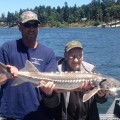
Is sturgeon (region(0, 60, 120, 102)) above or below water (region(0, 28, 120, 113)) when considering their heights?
above

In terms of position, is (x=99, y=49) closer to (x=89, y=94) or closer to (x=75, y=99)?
(x=75, y=99)

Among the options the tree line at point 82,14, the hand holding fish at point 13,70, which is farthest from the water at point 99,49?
the tree line at point 82,14

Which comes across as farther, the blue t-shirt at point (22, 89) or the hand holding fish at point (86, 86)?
the hand holding fish at point (86, 86)

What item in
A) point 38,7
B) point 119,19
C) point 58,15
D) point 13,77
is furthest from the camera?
point 38,7

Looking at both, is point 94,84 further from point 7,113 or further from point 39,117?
point 7,113

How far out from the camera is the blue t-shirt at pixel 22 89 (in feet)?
17.8

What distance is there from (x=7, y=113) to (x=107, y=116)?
293cm

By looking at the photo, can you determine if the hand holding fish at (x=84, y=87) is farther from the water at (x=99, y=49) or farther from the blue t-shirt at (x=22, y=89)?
the water at (x=99, y=49)

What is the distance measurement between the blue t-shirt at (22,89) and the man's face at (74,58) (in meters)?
0.21

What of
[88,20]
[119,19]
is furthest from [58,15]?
[119,19]

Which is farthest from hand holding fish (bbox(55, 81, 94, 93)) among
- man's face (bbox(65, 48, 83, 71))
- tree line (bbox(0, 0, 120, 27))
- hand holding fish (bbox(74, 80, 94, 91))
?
tree line (bbox(0, 0, 120, 27))

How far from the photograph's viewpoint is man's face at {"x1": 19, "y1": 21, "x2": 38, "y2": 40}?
216 inches

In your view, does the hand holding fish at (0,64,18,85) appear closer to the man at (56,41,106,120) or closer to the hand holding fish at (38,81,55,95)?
the hand holding fish at (38,81,55,95)

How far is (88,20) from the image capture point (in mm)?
158125
